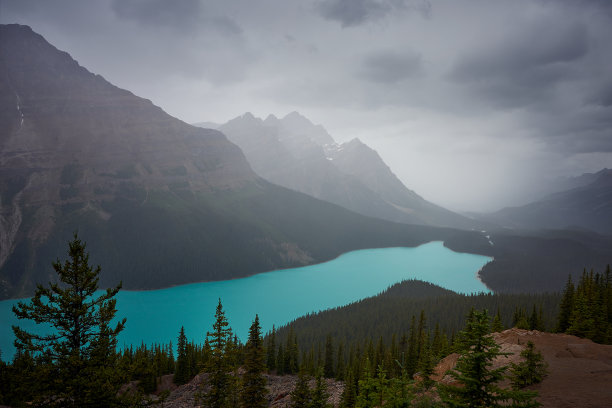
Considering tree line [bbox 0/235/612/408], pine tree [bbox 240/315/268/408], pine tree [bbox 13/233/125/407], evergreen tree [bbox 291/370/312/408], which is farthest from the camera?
pine tree [bbox 240/315/268/408]

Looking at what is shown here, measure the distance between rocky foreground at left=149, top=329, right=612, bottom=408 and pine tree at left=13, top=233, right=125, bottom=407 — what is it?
7.09 m

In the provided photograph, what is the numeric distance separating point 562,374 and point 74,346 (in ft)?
113

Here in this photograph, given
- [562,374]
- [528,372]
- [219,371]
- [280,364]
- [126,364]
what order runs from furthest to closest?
[280,364], [219,371], [562,374], [528,372], [126,364]

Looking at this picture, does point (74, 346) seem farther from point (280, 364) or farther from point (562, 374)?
point (280, 364)

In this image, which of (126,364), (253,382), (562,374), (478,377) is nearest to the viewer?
(478,377)

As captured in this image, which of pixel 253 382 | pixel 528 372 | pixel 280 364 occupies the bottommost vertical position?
pixel 280 364

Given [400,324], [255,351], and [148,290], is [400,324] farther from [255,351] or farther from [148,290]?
[148,290]

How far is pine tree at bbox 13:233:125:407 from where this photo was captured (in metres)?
14.9

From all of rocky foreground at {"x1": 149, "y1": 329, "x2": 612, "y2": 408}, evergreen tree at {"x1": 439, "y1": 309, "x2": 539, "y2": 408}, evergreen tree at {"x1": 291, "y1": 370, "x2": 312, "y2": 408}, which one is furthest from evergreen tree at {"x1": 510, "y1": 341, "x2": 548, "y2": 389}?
evergreen tree at {"x1": 291, "y1": 370, "x2": 312, "y2": 408}

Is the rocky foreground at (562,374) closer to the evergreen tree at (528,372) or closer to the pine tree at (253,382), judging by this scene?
the evergreen tree at (528,372)

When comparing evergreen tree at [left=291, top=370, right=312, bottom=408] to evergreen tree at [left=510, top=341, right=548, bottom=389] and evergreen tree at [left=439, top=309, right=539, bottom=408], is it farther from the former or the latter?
evergreen tree at [left=439, top=309, right=539, bottom=408]

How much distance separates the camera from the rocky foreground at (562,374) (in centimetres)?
1917

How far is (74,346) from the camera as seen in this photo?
16000 millimetres

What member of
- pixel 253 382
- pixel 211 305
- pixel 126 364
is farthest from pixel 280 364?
pixel 211 305
